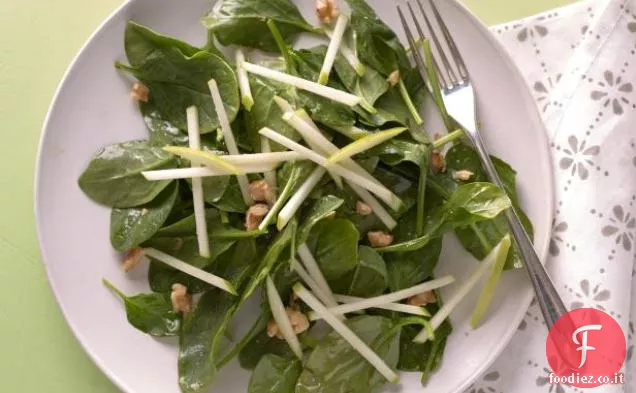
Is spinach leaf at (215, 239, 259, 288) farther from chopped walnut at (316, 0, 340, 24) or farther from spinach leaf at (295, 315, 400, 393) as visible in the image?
chopped walnut at (316, 0, 340, 24)

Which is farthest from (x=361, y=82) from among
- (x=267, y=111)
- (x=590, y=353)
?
(x=590, y=353)

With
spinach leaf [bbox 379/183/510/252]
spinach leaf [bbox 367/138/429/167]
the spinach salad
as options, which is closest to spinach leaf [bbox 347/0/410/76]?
the spinach salad

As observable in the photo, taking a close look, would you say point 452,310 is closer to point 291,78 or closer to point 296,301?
point 296,301

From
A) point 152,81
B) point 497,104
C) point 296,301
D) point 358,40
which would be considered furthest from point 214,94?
point 497,104

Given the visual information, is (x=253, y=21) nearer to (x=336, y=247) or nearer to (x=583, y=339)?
(x=336, y=247)

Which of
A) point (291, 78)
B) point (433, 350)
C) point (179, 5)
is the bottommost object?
point (433, 350)
